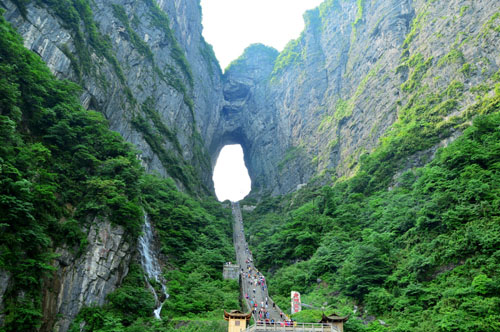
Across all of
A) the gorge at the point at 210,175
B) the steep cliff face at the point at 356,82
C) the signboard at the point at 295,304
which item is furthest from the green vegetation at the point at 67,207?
the steep cliff face at the point at 356,82

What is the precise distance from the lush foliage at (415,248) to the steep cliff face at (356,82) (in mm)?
7621

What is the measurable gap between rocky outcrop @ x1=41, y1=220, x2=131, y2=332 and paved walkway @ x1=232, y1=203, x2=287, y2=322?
25.4 feet

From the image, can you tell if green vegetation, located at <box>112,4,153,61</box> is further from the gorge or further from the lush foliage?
the lush foliage

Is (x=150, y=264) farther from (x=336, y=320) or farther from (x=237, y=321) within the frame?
(x=336, y=320)

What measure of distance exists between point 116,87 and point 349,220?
85.0 ft

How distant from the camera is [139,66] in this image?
4509 centimetres

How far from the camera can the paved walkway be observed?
20.3 meters

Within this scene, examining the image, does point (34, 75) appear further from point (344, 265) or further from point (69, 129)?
point (344, 265)

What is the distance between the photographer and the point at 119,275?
1981cm

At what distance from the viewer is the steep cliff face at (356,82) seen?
3594 cm

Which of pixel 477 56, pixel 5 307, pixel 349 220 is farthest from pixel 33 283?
pixel 477 56

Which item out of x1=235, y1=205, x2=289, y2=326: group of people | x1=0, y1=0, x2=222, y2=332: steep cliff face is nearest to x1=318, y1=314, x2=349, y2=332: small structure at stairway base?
x1=235, y1=205, x2=289, y2=326: group of people

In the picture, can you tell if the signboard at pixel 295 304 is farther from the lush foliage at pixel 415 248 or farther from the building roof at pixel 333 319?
the building roof at pixel 333 319

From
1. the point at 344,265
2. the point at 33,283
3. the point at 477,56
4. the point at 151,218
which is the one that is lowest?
the point at 33,283
